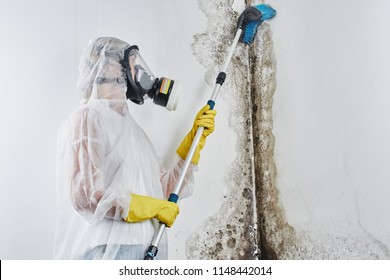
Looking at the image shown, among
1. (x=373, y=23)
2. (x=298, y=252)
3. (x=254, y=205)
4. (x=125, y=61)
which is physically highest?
(x=373, y=23)

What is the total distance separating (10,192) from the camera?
4.36 ft

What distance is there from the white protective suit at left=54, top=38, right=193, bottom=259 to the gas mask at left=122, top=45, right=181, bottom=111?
30 mm

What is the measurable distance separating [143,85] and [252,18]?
660mm

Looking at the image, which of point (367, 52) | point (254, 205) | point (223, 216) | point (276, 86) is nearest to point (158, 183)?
point (223, 216)

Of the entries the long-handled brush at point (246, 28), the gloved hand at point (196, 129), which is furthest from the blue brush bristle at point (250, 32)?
the gloved hand at point (196, 129)

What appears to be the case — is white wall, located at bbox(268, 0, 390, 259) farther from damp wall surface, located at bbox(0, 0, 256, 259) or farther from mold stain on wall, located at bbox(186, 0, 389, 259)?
damp wall surface, located at bbox(0, 0, 256, 259)

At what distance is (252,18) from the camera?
1786 mm

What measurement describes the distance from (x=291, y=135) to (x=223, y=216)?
450mm

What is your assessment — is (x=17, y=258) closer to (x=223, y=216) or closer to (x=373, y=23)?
(x=223, y=216)

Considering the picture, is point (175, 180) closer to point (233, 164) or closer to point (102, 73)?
point (233, 164)

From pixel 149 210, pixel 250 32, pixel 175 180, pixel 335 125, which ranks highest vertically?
pixel 250 32

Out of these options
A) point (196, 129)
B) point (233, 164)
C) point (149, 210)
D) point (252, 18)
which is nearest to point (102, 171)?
point (149, 210)

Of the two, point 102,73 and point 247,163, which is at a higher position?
point 102,73

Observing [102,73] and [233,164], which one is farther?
[233,164]
